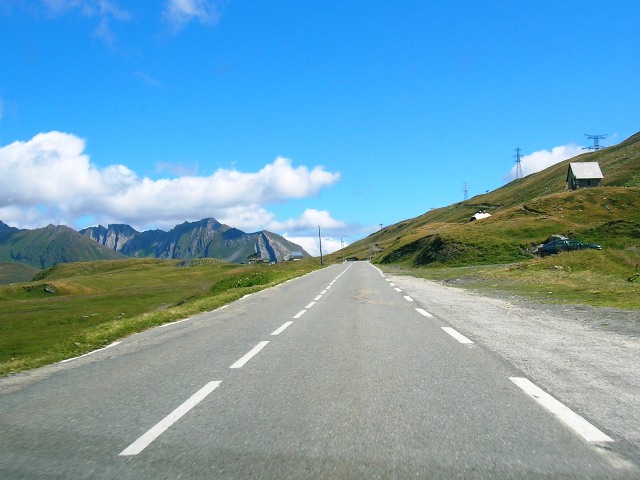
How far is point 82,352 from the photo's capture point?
1177 centimetres

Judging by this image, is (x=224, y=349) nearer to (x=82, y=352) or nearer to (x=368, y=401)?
(x=82, y=352)

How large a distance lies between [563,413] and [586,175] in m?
118

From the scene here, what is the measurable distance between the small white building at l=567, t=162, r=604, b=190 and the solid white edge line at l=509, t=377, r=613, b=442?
117 metres

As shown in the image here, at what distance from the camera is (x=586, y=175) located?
366ft

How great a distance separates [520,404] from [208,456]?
355 cm

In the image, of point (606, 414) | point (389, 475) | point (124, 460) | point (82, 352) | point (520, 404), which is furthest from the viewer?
point (82, 352)

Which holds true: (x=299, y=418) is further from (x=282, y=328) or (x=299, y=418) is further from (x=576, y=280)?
(x=576, y=280)

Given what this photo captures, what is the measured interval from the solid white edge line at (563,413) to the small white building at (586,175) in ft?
383

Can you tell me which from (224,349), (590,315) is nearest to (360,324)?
(224,349)

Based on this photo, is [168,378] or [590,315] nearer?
[168,378]

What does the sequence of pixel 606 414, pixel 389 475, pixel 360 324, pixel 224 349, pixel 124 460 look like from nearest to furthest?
1. pixel 389 475
2. pixel 124 460
3. pixel 606 414
4. pixel 224 349
5. pixel 360 324

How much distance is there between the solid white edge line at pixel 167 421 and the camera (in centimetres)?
521

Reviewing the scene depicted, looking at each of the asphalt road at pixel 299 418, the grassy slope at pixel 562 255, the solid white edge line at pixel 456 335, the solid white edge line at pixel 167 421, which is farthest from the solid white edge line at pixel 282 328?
the grassy slope at pixel 562 255

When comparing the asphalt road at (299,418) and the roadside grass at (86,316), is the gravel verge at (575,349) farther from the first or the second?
the roadside grass at (86,316)
